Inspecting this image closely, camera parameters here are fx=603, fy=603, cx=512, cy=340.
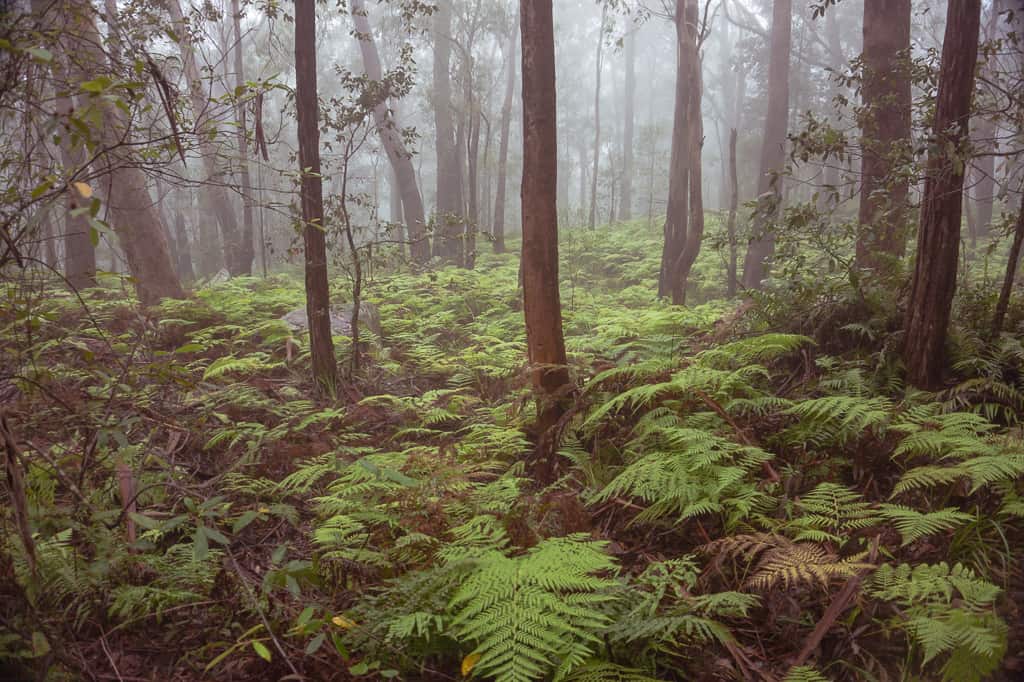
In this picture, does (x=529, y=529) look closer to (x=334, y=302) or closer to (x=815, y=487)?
(x=815, y=487)

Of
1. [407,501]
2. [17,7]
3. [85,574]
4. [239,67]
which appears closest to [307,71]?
[17,7]

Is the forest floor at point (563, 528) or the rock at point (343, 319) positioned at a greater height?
the rock at point (343, 319)

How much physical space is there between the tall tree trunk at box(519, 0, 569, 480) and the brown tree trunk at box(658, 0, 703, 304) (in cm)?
674

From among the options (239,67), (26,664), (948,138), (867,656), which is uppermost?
(239,67)

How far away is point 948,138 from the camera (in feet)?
13.0

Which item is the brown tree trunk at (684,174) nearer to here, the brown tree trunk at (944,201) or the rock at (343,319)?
the rock at (343,319)

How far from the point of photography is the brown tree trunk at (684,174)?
35.8 feet

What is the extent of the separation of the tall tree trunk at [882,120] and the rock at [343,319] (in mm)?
5956

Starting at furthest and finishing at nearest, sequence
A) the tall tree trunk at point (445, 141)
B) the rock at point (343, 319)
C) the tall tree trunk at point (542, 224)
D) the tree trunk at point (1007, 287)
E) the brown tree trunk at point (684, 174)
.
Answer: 1. the tall tree trunk at point (445, 141)
2. the brown tree trunk at point (684, 174)
3. the rock at point (343, 319)
4. the tall tree trunk at point (542, 224)
5. the tree trunk at point (1007, 287)

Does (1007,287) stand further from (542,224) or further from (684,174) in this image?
(684,174)

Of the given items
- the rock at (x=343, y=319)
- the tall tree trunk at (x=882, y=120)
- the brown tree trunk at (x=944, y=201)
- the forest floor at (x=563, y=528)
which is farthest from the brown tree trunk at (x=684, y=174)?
the brown tree trunk at (x=944, y=201)

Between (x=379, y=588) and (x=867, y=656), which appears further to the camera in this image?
(x=379, y=588)

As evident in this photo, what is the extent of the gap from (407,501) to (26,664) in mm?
1776

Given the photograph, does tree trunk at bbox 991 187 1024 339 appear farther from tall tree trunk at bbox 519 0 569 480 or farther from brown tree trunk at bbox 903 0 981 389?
tall tree trunk at bbox 519 0 569 480
